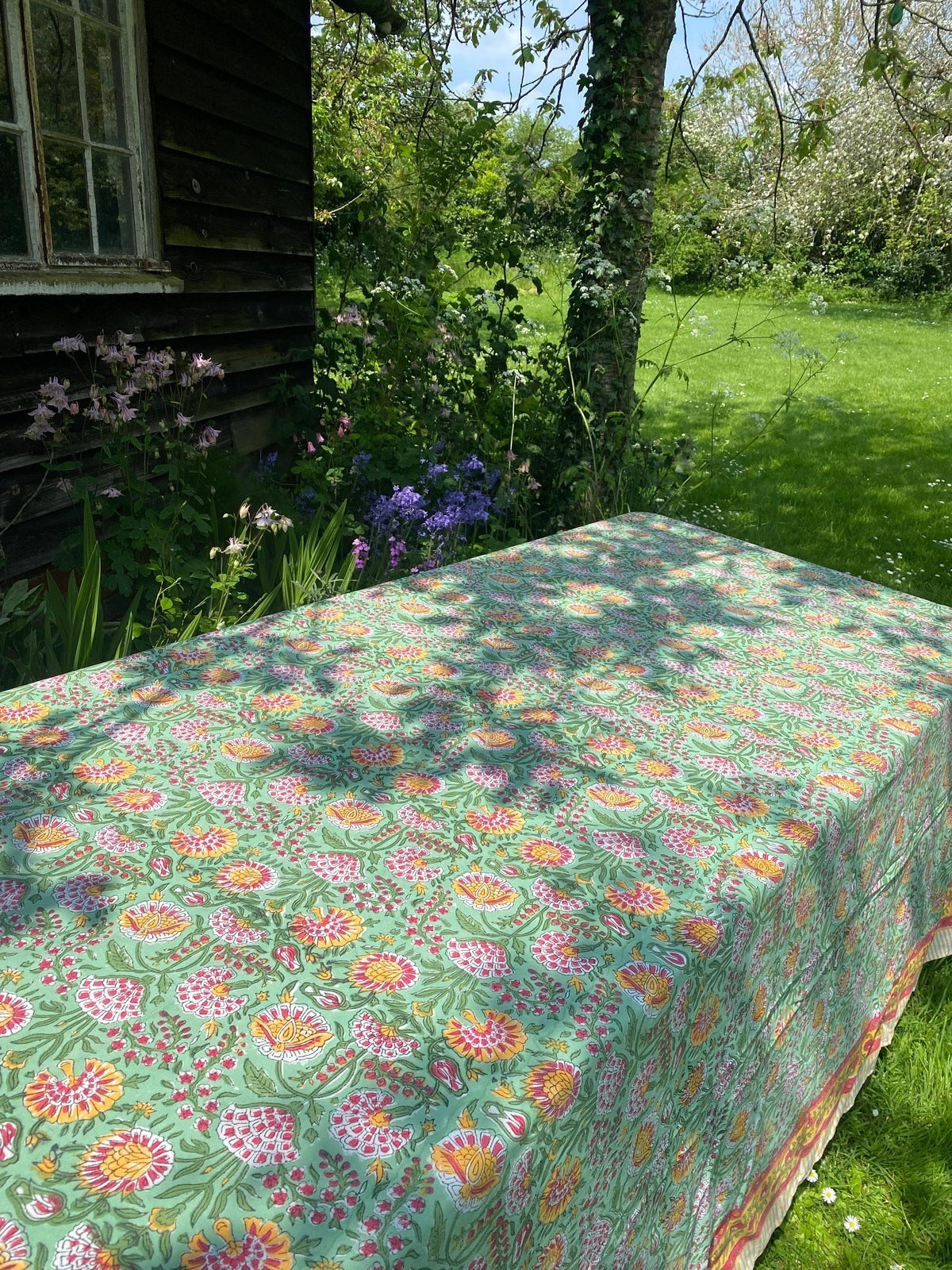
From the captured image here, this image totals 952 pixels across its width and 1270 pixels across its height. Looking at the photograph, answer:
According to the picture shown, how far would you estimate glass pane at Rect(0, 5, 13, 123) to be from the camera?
2789 millimetres

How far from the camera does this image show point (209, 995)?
1.03 m

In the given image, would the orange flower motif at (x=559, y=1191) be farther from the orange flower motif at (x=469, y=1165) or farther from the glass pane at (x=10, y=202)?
the glass pane at (x=10, y=202)

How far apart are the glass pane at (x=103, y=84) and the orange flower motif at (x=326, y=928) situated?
10.3 ft

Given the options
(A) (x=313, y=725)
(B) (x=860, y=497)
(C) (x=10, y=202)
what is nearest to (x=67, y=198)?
(C) (x=10, y=202)

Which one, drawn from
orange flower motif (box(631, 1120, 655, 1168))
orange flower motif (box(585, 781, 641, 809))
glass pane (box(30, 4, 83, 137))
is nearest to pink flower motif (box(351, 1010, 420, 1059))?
orange flower motif (box(631, 1120, 655, 1168))

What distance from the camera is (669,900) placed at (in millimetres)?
1233

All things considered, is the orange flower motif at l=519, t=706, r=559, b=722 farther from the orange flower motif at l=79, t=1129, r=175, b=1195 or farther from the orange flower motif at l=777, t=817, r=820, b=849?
the orange flower motif at l=79, t=1129, r=175, b=1195

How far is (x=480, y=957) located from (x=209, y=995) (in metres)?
0.32

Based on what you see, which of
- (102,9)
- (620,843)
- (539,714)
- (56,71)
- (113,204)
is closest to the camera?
(620,843)

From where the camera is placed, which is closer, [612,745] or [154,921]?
[154,921]

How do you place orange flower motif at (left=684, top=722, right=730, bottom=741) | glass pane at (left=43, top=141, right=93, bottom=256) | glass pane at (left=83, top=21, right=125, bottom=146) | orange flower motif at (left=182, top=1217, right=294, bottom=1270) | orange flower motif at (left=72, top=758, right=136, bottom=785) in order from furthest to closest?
glass pane at (left=83, top=21, right=125, bottom=146), glass pane at (left=43, top=141, right=93, bottom=256), orange flower motif at (left=684, top=722, right=730, bottom=741), orange flower motif at (left=72, top=758, right=136, bottom=785), orange flower motif at (left=182, top=1217, right=294, bottom=1270)

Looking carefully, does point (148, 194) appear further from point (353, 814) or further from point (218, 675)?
point (353, 814)

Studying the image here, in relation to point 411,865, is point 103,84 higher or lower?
higher

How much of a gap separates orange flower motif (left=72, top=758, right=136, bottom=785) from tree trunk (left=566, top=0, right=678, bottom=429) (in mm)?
3447
